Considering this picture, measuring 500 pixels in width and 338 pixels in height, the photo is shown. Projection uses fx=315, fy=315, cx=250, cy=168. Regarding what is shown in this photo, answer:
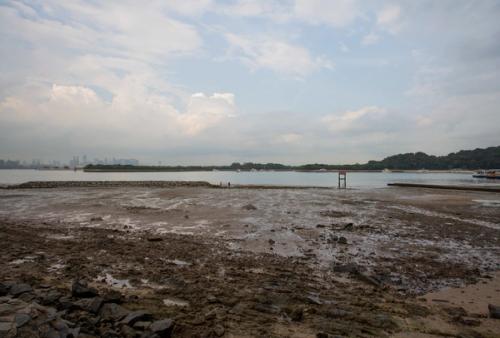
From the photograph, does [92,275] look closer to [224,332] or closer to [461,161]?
[224,332]

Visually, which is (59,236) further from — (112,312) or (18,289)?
(112,312)

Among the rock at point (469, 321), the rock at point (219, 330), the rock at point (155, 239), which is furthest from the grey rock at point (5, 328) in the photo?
the rock at point (155, 239)

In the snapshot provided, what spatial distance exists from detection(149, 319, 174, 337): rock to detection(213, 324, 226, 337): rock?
65cm

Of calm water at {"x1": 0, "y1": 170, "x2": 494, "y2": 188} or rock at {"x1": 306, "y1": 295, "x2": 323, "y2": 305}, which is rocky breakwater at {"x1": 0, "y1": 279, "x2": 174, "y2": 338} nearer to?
rock at {"x1": 306, "y1": 295, "x2": 323, "y2": 305}

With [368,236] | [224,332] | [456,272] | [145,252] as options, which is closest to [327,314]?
[224,332]

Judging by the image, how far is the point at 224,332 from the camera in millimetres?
4719

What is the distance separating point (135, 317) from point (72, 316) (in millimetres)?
942

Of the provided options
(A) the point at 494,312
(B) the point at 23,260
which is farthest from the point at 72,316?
(A) the point at 494,312

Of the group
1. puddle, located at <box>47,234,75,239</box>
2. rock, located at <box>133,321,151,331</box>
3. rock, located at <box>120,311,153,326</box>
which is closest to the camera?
rock, located at <box>133,321,151,331</box>

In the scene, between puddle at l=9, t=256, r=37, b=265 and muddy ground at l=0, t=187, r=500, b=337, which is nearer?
muddy ground at l=0, t=187, r=500, b=337

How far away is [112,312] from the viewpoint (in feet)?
16.4

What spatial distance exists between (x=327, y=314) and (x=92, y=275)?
5557mm

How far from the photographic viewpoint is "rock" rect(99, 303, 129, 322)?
483 centimetres

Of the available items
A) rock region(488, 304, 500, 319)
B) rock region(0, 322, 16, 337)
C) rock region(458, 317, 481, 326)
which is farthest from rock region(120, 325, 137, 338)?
rock region(488, 304, 500, 319)
